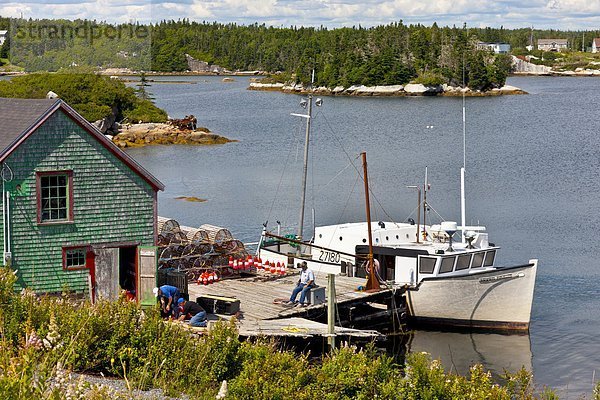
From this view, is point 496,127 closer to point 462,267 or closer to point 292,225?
point 292,225

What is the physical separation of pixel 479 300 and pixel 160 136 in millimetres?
59906

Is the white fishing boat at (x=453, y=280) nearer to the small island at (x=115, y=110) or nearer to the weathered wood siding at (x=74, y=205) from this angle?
the weathered wood siding at (x=74, y=205)

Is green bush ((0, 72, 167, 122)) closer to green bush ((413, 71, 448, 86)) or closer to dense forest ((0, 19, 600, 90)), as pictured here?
dense forest ((0, 19, 600, 90))

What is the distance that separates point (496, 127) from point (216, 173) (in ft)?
137

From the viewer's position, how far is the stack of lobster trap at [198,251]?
3056cm

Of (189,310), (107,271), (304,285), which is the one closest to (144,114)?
(304,285)

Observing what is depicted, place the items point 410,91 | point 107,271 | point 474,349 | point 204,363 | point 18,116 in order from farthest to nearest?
point 410,91 < point 474,349 < point 18,116 < point 107,271 < point 204,363

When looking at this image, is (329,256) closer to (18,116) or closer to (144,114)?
(18,116)

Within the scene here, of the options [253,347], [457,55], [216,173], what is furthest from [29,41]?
[253,347]

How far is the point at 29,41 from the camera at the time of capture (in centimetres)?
17825

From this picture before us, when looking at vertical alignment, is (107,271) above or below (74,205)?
below

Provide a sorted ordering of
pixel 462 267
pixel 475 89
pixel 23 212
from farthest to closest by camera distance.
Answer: pixel 475 89 < pixel 462 267 < pixel 23 212

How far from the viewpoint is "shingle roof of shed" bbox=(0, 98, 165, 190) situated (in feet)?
83.8

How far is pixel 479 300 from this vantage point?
105 feet
